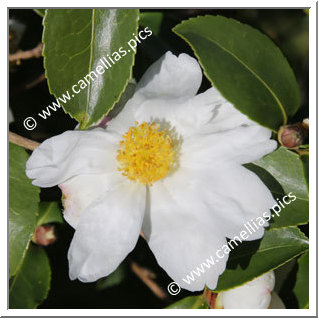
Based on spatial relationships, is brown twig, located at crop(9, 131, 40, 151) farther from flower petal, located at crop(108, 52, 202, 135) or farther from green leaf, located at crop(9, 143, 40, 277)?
flower petal, located at crop(108, 52, 202, 135)

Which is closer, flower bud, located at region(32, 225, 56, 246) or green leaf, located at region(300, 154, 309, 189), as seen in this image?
green leaf, located at region(300, 154, 309, 189)

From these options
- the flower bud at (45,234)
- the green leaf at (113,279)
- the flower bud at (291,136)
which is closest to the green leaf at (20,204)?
the flower bud at (45,234)

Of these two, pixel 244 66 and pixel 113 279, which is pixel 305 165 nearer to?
pixel 244 66

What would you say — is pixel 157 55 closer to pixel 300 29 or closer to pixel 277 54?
pixel 277 54

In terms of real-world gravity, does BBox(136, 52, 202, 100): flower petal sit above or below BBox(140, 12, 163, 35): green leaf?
below

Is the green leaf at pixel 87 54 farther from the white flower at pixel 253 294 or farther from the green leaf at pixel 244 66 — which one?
the white flower at pixel 253 294

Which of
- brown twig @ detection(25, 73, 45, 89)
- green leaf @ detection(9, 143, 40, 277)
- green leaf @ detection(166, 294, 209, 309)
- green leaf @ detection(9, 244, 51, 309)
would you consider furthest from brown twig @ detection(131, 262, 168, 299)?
brown twig @ detection(25, 73, 45, 89)

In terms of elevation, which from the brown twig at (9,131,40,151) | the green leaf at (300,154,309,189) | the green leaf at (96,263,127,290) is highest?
the green leaf at (300,154,309,189)
